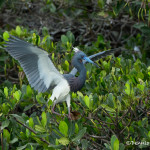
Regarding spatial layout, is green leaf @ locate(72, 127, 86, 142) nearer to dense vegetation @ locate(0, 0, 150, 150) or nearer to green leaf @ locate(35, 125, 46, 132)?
dense vegetation @ locate(0, 0, 150, 150)

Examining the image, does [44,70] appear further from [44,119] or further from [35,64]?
[44,119]

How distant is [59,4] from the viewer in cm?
613

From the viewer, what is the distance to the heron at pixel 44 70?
397cm

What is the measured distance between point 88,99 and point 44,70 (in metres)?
1.04

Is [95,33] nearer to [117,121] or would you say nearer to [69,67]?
[69,67]

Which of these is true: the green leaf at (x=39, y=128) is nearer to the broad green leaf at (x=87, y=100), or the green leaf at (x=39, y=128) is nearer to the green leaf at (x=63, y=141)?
the green leaf at (x=63, y=141)

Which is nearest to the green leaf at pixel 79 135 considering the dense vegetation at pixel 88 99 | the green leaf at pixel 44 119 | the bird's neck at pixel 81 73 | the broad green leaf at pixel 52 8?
the dense vegetation at pixel 88 99

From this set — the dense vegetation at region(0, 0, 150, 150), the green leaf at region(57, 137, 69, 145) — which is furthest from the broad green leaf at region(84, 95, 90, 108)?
the green leaf at region(57, 137, 69, 145)

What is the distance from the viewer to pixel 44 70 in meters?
4.13

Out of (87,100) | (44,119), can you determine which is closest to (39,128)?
(44,119)

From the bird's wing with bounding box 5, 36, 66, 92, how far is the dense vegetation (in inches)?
6.6

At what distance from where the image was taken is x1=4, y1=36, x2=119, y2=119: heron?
13.0 feet

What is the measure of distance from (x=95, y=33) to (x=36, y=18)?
4.10 ft

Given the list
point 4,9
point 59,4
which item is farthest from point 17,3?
point 59,4
